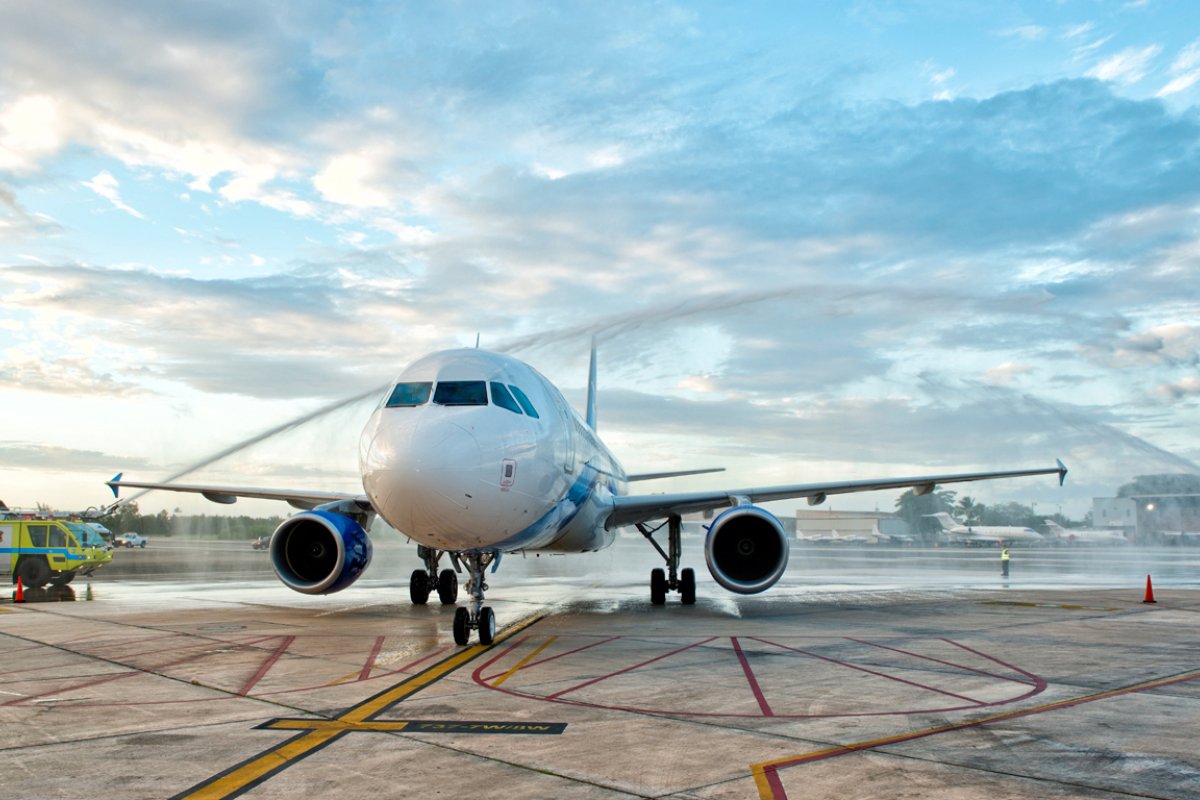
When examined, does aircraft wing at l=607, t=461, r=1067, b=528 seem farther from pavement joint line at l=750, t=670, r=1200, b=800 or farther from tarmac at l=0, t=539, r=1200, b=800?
pavement joint line at l=750, t=670, r=1200, b=800

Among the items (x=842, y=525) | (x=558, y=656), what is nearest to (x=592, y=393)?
(x=558, y=656)

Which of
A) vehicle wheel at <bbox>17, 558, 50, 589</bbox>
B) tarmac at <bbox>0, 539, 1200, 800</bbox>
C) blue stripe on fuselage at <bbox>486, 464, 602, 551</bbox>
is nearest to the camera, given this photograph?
tarmac at <bbox>0, 539, 1200, 800</bbox>

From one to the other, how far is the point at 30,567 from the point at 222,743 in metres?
20.8

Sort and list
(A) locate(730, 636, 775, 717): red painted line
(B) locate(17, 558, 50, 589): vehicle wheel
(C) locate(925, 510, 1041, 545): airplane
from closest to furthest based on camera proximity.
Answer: (A) locate(730, 636, 775, 717): red painted line < (B) locate(17, 558, 50, 589): vehicle wheel < (C) locate(925, 510, 1041, 545): airplane

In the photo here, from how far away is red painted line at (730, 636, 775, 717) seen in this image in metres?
7.75

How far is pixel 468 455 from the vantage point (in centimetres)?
1073

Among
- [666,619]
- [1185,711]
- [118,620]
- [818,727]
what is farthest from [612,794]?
[118,620]

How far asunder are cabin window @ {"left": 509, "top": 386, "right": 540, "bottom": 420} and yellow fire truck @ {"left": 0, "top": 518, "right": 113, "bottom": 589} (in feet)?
56.7

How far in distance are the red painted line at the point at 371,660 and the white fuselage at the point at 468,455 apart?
1.48 metres

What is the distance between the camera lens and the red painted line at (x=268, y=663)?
9008 millimetres

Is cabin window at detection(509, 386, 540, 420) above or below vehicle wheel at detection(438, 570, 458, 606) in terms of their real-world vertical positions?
above

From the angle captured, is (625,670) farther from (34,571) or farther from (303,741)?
(34,571)

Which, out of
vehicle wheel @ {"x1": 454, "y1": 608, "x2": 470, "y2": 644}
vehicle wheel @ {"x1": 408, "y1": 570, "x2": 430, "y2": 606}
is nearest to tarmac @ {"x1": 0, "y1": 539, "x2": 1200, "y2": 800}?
vehicle wheel @ {"x1": 454, "y1": 608, "x2": 470, "y2": 644}

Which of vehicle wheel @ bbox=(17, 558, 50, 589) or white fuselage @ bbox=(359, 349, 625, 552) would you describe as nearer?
white fuselage @ bbox=(359, 349, 625, 552)
